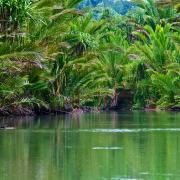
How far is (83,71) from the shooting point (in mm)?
38906

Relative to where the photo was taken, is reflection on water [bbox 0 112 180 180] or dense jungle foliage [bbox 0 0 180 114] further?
dense jungle foliage [bbox 0 0 180 114]

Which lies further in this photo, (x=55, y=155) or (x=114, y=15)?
(x=114, y=15)

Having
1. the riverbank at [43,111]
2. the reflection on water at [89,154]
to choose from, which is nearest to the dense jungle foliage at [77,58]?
the riverbank at [43,111]

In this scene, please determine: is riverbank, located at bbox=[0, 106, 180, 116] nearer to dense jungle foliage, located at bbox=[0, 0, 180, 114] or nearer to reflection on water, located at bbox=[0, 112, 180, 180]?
dense jungle foliage, located at bbox=[0, 0, 180, 114]

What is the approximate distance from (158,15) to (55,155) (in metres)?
43.9

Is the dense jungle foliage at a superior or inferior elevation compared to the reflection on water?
superior

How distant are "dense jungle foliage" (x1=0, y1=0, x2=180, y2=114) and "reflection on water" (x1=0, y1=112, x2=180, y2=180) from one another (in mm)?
7434

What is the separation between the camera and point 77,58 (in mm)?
38156

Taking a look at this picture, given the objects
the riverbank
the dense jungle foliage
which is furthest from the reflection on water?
the riverbank

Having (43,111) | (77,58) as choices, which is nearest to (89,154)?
(43,111)

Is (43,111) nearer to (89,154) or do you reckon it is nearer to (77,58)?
(77,58)

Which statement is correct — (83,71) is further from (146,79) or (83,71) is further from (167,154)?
(167,154)

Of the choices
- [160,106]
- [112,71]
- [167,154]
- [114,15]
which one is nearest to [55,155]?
[167,154]

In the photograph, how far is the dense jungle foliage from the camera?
93.3ft
